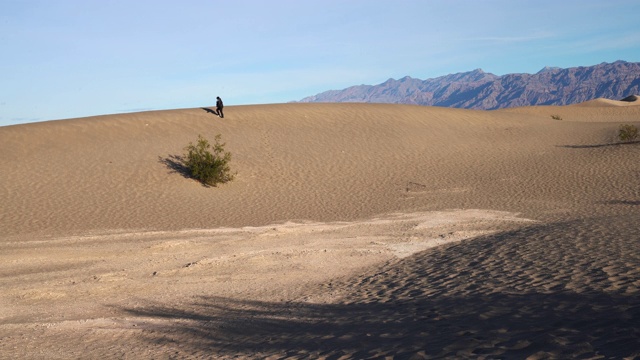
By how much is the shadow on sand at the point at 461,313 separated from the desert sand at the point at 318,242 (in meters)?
0.04

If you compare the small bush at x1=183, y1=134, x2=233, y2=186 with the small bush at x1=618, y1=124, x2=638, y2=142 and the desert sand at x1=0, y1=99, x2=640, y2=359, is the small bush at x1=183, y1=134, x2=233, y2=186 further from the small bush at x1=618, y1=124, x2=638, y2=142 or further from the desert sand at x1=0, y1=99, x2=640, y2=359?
the small bush at x1=618, y1=124, x2=638, y2=142

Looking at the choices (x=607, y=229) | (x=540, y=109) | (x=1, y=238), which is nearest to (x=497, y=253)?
(x=607, y=229)

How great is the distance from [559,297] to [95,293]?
7765 millimetres

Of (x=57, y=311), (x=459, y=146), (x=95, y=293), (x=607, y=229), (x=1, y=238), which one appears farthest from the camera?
(x=459, y=146)

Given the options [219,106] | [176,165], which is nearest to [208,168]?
[176,165]

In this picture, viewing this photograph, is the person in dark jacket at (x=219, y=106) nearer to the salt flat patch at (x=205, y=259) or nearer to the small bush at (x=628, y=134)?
the salt flat patch at (x=205, y=259)

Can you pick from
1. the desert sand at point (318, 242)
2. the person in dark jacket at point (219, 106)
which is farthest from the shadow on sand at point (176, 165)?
the person in dark jacket at point (219, 106)

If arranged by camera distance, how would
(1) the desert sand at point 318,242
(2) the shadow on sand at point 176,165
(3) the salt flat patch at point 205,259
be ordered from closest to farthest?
(1) the desert sand at point 318,242 < (3) the salt flat patch at point 205,259 < (2) the shadow on sand at point 176,165

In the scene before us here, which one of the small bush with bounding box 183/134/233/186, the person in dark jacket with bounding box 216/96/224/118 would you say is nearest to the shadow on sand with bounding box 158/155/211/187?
the small bush with bounding box 183/134/233/186

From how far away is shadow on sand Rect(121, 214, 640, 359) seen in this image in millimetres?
A: 6219

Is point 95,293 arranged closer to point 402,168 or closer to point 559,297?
point 559,297

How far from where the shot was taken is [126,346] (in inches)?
314

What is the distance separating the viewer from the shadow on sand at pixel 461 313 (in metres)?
6.22

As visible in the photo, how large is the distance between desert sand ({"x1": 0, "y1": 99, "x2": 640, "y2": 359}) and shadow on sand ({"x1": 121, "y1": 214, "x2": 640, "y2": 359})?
4cm
